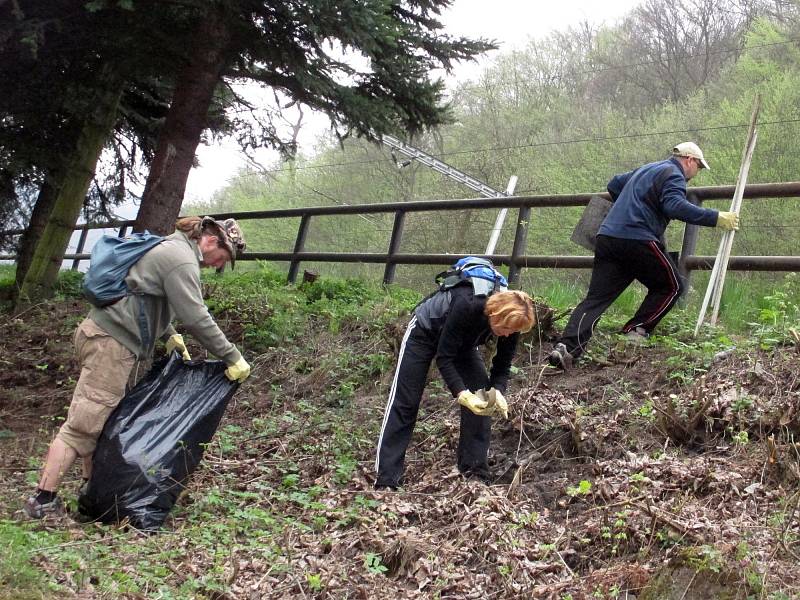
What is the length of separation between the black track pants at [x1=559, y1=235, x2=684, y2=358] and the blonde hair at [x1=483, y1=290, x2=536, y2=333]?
1.76 m

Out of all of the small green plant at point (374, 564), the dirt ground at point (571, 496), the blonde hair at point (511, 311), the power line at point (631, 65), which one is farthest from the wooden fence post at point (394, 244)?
the power line at point (631, 65)

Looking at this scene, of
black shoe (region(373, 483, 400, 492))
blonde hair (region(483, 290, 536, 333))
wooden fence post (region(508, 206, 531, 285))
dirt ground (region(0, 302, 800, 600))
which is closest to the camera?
dirt ground (region(0, 302, 800, 600))

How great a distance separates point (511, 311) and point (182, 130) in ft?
15.8

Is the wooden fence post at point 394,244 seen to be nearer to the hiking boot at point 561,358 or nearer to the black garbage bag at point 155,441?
the hiking boot at point 561,358

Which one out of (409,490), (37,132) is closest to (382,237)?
(37,132)

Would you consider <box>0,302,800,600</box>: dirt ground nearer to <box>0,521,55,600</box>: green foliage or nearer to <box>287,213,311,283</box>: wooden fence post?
<box>0,521,55,600</box>: green foliage

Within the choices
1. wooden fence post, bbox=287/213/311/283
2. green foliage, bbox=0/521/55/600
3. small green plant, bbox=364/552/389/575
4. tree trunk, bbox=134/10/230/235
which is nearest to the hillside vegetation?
wooden fence post, bbox=287/213/311/283

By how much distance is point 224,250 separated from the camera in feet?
15.9

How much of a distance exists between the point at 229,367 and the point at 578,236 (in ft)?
11.0

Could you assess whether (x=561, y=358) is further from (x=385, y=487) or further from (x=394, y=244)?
(x=394, y=244)

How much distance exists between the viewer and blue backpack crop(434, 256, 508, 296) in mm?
4982

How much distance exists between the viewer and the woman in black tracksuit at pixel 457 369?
4.96m

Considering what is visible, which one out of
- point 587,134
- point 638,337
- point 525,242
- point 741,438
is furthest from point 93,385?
point 587,134

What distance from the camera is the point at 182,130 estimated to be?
27.3 ft
